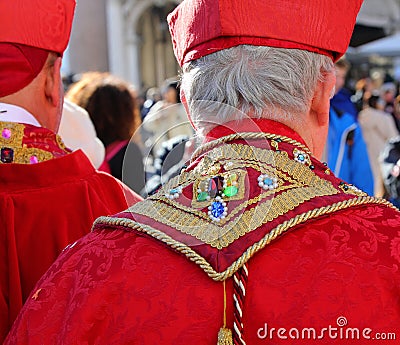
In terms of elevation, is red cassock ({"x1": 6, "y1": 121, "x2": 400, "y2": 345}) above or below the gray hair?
below

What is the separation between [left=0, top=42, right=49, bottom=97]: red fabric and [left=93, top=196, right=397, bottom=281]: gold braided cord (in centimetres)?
93

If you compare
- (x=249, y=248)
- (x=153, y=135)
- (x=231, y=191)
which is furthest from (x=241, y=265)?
(x=153, y=135)

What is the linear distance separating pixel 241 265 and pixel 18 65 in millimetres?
1182

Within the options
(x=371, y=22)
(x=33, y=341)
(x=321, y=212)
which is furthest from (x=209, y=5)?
(x=371, y=22)

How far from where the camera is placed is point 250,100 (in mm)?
1462

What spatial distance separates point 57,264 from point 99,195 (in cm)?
75

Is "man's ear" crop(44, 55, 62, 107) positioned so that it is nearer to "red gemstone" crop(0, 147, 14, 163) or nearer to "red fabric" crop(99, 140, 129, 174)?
"red gemstone" crop(0, 147, 14, 163)

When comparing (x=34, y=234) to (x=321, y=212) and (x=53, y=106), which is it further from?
(x=321, y=212)

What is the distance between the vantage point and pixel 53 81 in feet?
7.62

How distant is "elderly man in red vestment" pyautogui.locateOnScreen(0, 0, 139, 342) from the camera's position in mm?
2107

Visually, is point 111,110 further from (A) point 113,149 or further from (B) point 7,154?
(B) point 7,154

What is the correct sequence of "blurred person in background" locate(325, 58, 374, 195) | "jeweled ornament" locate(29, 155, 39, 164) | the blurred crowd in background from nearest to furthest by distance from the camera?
"jeweled ornament" locate(29, 155, 39, 164) → the blurred crowd in background → "blurred person in background" locate(325, 58, 374, 195)

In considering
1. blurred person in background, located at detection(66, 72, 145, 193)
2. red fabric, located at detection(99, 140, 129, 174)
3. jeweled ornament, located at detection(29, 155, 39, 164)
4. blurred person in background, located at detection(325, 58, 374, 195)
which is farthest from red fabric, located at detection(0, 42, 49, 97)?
blurred person in background, located at detection(325, 58, 374, 195)

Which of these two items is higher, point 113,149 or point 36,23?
point 36,23
